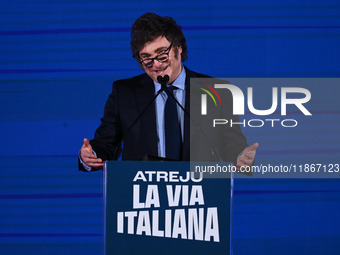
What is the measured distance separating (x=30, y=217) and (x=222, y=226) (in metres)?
1.54

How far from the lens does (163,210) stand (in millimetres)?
1462

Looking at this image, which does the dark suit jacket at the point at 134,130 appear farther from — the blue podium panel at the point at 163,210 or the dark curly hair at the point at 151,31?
the blue podium panel at the point at 163,210

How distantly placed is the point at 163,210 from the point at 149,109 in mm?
717

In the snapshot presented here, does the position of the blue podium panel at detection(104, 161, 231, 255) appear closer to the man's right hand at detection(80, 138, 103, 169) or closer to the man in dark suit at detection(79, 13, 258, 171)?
the man's right hand at detection(80, 138, 103, 169)

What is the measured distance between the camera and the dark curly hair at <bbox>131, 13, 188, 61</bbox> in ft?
6.84

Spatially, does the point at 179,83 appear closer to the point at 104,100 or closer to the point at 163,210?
the point at 104,100

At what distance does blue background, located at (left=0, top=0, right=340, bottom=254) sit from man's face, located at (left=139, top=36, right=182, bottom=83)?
41 centimetres

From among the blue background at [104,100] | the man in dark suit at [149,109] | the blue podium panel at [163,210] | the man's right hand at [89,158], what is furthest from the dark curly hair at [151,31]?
the blue podium panel at [163,210]

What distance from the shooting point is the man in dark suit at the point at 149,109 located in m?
2.02

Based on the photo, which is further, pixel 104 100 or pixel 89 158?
pixel 104 100

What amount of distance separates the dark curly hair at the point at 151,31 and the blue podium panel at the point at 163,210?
81cm

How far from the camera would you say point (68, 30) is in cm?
256

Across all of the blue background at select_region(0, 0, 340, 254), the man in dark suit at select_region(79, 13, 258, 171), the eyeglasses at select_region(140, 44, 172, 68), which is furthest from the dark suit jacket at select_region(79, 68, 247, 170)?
the blue background at select_region(0, 0, 340, 254)

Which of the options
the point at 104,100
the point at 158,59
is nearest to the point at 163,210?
the point at 158,59
